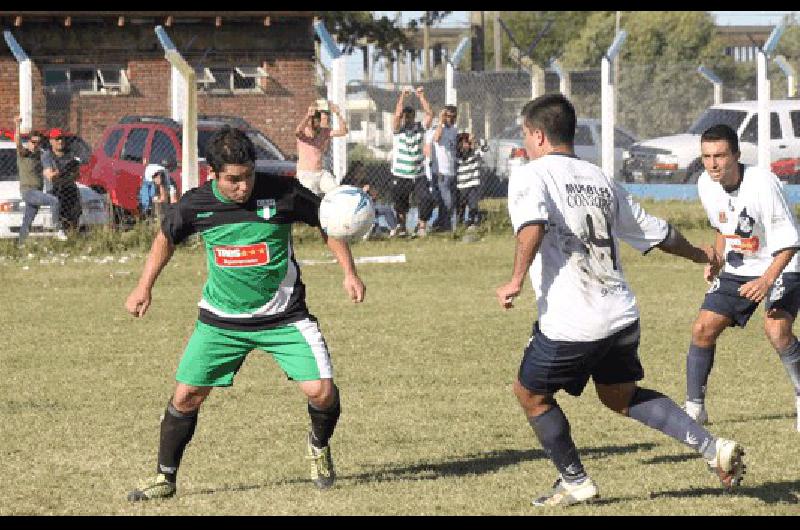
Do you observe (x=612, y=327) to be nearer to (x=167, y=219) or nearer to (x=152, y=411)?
(x=167, y=219)

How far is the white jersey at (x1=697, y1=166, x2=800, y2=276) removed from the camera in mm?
8500

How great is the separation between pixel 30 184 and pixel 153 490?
13.7m

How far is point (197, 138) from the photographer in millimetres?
22359

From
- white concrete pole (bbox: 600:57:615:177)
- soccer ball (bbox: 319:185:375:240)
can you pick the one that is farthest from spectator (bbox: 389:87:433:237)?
soccer ball (bbox: 319:185:375:240)

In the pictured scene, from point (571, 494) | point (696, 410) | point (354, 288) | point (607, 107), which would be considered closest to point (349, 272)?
point (354, 288)

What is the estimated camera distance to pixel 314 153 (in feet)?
65.1

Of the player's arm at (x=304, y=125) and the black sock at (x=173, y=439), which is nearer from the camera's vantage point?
the black sock at (x=173, y=439)

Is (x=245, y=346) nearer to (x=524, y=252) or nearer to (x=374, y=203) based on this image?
(x=524, y=252)

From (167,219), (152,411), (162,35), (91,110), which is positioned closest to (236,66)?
(91,110)

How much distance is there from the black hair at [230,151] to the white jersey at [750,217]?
280 cm

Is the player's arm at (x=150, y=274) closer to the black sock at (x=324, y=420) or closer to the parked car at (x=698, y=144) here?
the black sock at (x=324, y=420)

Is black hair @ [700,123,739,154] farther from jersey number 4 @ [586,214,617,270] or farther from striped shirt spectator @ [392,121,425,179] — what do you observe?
striped shirt spectator @ [392,121,425,179]

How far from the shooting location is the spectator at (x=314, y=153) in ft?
64.2

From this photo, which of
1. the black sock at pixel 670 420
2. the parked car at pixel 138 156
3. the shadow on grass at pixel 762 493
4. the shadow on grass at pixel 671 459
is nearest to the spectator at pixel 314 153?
the parked car at pixel 138 156
